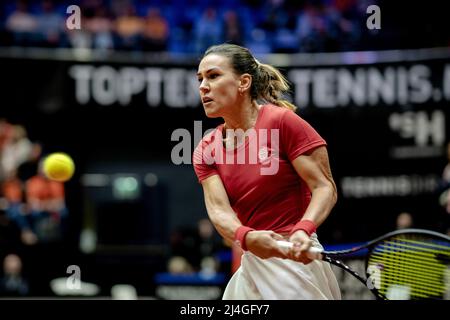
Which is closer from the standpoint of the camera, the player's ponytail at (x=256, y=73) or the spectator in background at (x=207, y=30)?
the player's ponytail at (x=256, y=73)

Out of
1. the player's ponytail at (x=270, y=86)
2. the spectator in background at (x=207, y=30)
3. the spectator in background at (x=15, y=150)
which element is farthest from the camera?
the spectator in background at (x=15, y=150)

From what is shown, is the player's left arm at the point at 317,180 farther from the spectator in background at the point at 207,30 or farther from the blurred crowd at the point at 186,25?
the spectator in background at the point at 207,30

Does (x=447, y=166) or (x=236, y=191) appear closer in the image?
(x=236, y=191)

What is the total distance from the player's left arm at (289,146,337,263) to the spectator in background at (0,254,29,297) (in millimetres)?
8153

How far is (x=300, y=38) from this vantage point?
12.4m

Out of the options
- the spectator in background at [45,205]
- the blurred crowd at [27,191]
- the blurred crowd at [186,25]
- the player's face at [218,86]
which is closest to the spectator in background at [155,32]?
the blurred crowd at [186,25]

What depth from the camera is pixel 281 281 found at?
377cm

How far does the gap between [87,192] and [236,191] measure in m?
11.7

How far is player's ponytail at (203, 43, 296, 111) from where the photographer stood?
4180 millimetres

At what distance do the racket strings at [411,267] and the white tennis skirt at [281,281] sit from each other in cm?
29

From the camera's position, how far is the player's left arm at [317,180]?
3.79 m

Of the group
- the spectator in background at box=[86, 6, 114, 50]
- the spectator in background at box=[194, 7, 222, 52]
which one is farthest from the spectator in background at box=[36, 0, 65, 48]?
the spectator in background at box=[194, 7, 222, 52]

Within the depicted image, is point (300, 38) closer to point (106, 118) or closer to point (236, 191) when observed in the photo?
point (106, 118)
